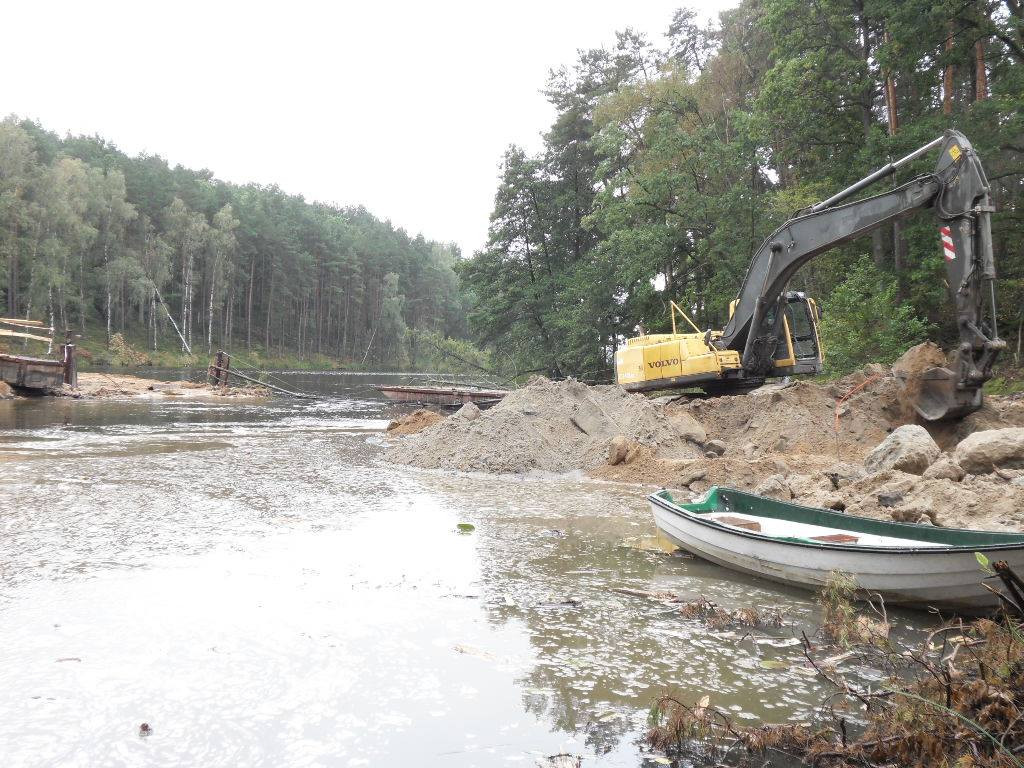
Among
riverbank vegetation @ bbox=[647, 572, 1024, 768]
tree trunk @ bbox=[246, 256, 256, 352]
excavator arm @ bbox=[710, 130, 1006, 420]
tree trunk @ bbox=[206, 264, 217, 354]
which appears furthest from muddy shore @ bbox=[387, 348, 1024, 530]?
tree trunk @ bbox=[246, 256, 256, 352]

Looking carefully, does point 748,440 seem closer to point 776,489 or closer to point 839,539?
point 776,489

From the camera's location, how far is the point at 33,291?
5266cm

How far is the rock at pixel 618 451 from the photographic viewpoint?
12.4 m

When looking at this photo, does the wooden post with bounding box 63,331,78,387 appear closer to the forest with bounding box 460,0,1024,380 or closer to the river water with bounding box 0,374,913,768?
the forest with bounding box 460,0,1024,380

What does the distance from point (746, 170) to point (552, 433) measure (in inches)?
694

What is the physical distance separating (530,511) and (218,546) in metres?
4.00

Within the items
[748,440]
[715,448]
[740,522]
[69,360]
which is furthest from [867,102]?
[69,360]

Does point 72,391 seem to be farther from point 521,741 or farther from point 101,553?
point 521,741

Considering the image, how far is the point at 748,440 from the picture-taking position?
1343 cm

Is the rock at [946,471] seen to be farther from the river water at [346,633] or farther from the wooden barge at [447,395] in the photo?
the wooden barge at [447,395]

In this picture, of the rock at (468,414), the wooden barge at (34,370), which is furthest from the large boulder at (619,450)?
the wooden barge at (34,370)

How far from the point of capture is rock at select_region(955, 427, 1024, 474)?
24.3 feet

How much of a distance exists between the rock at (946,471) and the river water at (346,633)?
286 cm

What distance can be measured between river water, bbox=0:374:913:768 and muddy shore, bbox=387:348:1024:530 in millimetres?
2193
